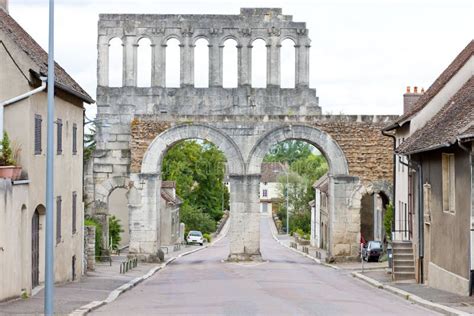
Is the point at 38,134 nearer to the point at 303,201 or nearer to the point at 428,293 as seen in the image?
the point at 428,293

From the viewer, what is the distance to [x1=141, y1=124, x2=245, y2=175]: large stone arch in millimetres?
48688

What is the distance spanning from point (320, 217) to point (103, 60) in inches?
1107

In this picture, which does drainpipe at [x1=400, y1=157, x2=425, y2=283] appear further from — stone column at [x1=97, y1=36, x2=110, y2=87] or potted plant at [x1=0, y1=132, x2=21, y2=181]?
stone column at [x1=97, y1=36, x2=110, y2=87]

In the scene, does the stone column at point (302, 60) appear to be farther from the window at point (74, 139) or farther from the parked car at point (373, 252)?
the window at point (74, 139)

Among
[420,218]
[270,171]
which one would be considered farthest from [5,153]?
[270,171]

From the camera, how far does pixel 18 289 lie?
2334cm

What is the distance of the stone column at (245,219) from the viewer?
48.5 m

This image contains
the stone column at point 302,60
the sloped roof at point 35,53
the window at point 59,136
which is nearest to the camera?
the sloped roof at point 35,53

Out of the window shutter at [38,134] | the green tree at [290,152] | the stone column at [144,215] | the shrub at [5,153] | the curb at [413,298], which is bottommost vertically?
the curb at [413,298]

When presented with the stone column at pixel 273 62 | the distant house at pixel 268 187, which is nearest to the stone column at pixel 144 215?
the stone column at pixel 273 62

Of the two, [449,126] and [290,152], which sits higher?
[290,152]

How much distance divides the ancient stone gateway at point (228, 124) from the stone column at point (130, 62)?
0.17 ft

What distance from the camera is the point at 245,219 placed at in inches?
1912

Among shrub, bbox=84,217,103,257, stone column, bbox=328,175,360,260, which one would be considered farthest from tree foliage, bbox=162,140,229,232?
stone column, bbox=328,175,360,260
